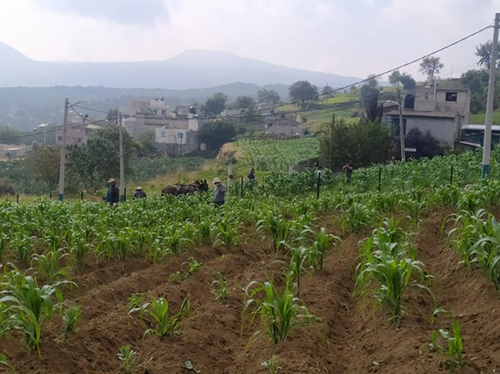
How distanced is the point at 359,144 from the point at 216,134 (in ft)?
121

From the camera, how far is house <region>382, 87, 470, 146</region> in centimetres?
4803

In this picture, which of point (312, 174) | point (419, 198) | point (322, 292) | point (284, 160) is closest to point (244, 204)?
point (419, 198)

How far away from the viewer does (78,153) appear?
150 feet

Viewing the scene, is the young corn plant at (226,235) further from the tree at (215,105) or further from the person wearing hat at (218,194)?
the tree at (215,105)

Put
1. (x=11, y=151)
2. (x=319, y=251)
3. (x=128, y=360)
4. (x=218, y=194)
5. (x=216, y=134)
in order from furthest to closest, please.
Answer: (x=11, y=151)
(x=216, y=134)
(x=218, y=194)
(x=319, y=251)
(x=128, y=360)

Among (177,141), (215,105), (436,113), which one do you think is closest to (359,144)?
(436,113)

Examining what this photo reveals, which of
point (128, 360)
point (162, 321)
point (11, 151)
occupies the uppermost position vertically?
point (162, 321)

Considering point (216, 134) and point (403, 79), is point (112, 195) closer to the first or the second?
point (216, 134)

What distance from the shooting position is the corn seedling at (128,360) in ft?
17.4

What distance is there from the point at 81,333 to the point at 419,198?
29.9 feet

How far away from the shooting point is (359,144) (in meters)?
40.7

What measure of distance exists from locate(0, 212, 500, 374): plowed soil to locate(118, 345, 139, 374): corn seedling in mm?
69

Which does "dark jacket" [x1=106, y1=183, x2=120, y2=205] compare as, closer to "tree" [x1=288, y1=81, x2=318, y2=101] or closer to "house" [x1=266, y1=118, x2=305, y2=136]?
"house" [x1=266, y1=118, x2=305, y2=136]

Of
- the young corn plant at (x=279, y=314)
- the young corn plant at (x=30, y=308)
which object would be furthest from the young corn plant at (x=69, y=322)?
the young corn plant at (x=279, y=314)
